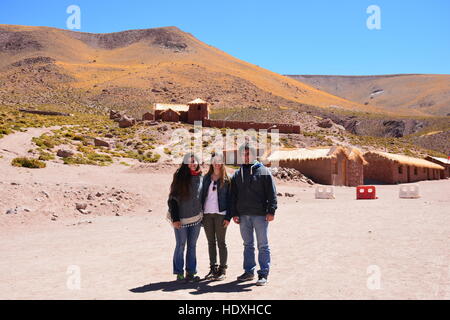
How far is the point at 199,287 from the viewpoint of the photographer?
593cm

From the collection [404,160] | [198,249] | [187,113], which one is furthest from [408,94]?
[198,249]

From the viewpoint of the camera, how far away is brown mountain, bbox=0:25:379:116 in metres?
86.2

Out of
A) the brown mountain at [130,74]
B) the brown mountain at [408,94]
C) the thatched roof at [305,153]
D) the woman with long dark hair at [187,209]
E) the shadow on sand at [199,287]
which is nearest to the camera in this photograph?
the shadow on sand at [199,287]

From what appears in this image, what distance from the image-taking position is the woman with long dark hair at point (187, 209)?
6105 mm

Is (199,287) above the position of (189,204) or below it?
below

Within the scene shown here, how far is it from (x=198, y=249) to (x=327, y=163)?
64.5 feet

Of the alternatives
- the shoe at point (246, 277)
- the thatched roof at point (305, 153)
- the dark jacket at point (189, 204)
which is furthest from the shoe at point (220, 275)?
the thatched roof at point (305, 153)

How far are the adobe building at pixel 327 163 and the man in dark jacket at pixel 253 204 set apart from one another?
21828mm

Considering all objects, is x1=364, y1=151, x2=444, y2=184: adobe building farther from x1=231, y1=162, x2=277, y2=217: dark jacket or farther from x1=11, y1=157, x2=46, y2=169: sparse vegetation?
x1=231, y1=162, x2=277, y2=217: dark jacket

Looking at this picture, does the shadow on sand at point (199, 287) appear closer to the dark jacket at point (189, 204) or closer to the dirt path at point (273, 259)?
the dirt path at point (273, 259)

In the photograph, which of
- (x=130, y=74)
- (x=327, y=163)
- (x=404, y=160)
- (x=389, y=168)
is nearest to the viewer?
(x=327, y=163)

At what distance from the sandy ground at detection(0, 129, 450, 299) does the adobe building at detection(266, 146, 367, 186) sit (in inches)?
415

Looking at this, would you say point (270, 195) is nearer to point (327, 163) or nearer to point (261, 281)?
point (261, 281)
